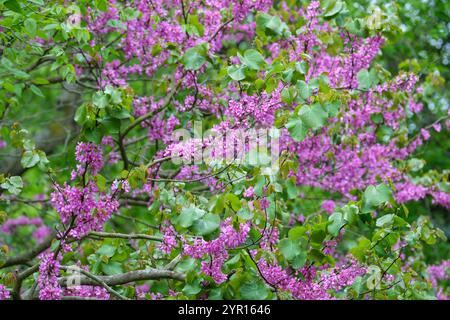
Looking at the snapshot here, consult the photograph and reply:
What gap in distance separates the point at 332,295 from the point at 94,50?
84.5 inches

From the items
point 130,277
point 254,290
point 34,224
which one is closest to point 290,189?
point 254,290

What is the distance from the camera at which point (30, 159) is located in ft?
10.5

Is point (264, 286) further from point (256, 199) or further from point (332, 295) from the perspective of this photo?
point (332, 295)

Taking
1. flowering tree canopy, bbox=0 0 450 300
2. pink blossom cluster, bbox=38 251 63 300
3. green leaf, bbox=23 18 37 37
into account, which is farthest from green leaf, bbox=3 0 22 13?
pink blossom cluster, bbox=38 251 63 300

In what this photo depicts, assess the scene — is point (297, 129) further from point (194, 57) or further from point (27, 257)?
point (27, 257)

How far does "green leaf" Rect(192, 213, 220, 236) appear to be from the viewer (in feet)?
8.63

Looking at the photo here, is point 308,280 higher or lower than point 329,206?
lower

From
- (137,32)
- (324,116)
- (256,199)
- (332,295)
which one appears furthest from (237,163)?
(137,32)

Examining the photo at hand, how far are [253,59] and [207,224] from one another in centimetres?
100

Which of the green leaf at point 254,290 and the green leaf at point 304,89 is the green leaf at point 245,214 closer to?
the green leaf at point 254,290

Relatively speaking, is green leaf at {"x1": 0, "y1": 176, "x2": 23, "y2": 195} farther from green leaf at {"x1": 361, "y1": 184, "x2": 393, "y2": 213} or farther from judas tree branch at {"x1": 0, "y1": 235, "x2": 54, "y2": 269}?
green leaf at {"x1": 361, "y1": 184, "x2": 393, "y2": 213}
